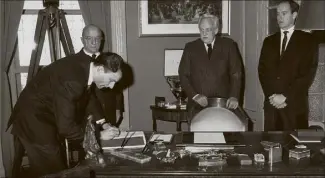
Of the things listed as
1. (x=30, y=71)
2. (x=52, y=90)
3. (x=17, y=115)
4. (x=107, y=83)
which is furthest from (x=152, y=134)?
(x=30, y=71)

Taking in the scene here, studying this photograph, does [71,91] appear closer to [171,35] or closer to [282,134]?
[282,134]

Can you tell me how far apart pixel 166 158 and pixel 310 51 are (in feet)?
6.77

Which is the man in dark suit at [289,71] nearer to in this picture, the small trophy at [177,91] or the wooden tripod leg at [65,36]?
the small trophy at [177,91]

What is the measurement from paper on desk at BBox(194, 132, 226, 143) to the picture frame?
2.37 meters

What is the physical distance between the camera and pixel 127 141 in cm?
269

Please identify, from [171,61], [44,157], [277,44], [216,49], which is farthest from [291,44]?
[44,157]

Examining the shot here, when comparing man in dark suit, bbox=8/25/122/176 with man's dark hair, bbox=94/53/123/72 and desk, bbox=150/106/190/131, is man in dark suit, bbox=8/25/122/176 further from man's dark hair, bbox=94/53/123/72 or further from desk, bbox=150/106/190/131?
desk, bbox=150/106/190/131

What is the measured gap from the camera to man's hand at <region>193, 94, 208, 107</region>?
3.58 meters

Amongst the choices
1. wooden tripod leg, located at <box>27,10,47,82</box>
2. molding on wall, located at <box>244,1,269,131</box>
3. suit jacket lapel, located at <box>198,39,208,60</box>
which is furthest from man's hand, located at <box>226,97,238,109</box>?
wooden tripod leg, located at <box>27,10,47,82</box>

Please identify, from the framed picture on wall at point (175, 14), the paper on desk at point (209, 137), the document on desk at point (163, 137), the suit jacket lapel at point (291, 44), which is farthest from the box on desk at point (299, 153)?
the framed picture on wall at point (175, 14)

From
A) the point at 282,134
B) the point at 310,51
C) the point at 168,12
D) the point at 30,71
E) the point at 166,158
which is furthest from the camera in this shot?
the point at 168,12

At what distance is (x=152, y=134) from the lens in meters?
2.90

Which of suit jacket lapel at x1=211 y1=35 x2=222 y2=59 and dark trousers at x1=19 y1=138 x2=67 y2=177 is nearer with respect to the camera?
dark trousers at x1=19 y1=138 x2=67 y2=177

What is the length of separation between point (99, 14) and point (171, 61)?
1.08 meters
